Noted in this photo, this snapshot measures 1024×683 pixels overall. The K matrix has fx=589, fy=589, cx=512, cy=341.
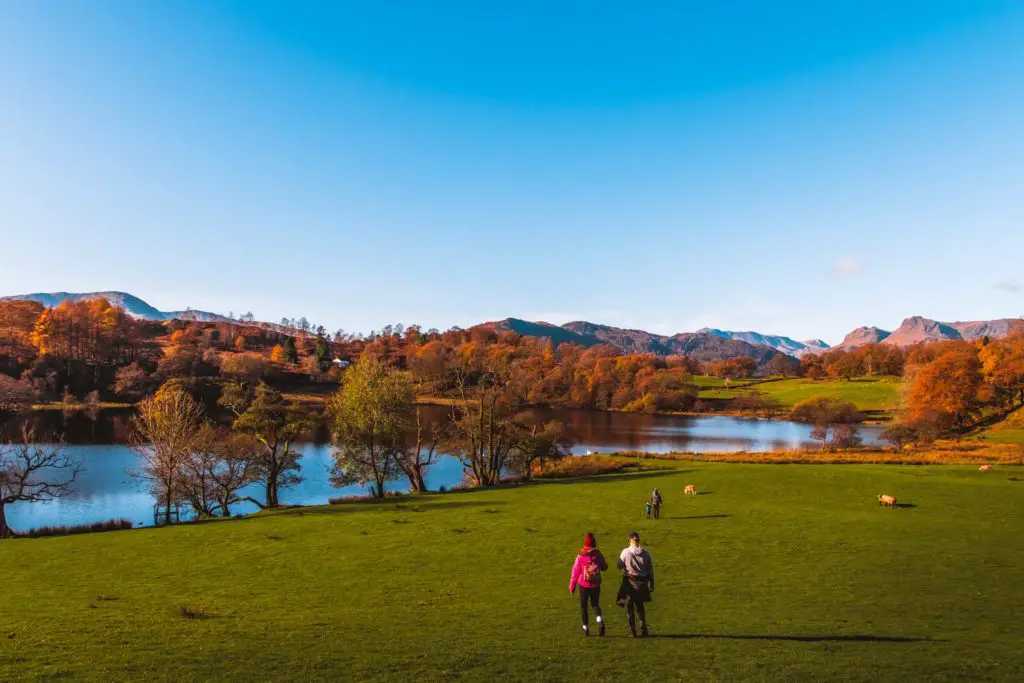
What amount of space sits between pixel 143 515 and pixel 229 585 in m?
34.7

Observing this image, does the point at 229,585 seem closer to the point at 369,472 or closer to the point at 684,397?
the point at 369,472

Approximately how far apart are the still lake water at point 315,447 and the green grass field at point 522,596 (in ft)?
72.4

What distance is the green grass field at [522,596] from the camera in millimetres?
12750

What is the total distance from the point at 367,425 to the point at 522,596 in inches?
1427

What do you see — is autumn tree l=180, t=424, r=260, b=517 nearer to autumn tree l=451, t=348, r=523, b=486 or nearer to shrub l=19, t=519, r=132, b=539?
shrub l=19, t=519, r=132, b=539

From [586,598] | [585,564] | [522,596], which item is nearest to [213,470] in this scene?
[522,596]

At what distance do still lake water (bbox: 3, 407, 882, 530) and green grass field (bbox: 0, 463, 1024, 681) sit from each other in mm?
22070

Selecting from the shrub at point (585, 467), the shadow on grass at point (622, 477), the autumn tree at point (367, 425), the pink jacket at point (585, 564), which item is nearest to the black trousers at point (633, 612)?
the pink jacket at point (585, 564)

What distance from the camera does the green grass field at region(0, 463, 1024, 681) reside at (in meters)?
12.8

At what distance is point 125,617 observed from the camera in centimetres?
1642

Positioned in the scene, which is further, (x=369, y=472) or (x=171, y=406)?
(x=369, y=472)

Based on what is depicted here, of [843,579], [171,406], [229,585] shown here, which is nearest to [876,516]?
[843,579]

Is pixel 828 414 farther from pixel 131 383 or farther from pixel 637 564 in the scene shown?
pixel 131 383

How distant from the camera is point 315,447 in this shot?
8669 centimetres
